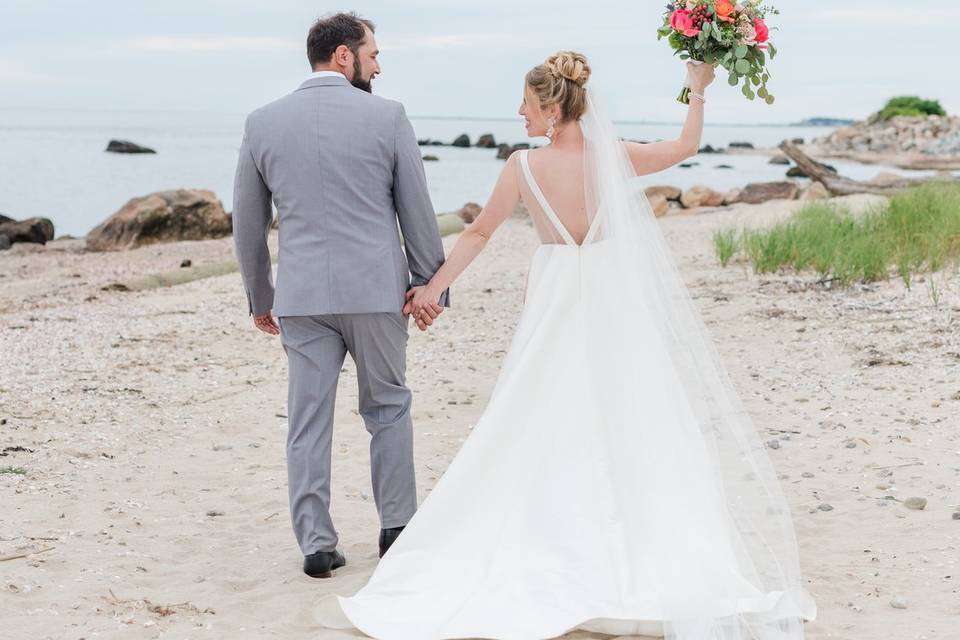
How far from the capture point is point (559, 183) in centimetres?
419

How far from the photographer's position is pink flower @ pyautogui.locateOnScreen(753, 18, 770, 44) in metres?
4.22

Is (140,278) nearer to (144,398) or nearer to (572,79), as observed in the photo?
(144,398)

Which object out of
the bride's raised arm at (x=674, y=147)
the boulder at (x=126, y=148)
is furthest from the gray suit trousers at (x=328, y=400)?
the boulder at (x=126, y=148)

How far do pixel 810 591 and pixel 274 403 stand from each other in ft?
14.3

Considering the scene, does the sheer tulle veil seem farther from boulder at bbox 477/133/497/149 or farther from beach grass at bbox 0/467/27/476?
boulder at bbox 477/133/497/149

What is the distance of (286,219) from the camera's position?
4.40 meters

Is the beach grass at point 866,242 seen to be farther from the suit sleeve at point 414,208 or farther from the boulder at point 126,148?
the boulder at point 126,148

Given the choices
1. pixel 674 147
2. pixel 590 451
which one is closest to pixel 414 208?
pixel 674 147

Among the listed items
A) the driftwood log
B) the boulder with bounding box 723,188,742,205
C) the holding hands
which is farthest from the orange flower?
the boulder with bounding box 723,188,742,205

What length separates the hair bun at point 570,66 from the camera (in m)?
4.09

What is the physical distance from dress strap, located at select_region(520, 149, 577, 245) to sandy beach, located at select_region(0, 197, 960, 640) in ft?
4.75

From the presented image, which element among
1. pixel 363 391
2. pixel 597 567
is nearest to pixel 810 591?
pixel 597 567

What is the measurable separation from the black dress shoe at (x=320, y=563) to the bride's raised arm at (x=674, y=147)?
77.0 inches

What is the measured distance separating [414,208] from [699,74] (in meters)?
1.21
